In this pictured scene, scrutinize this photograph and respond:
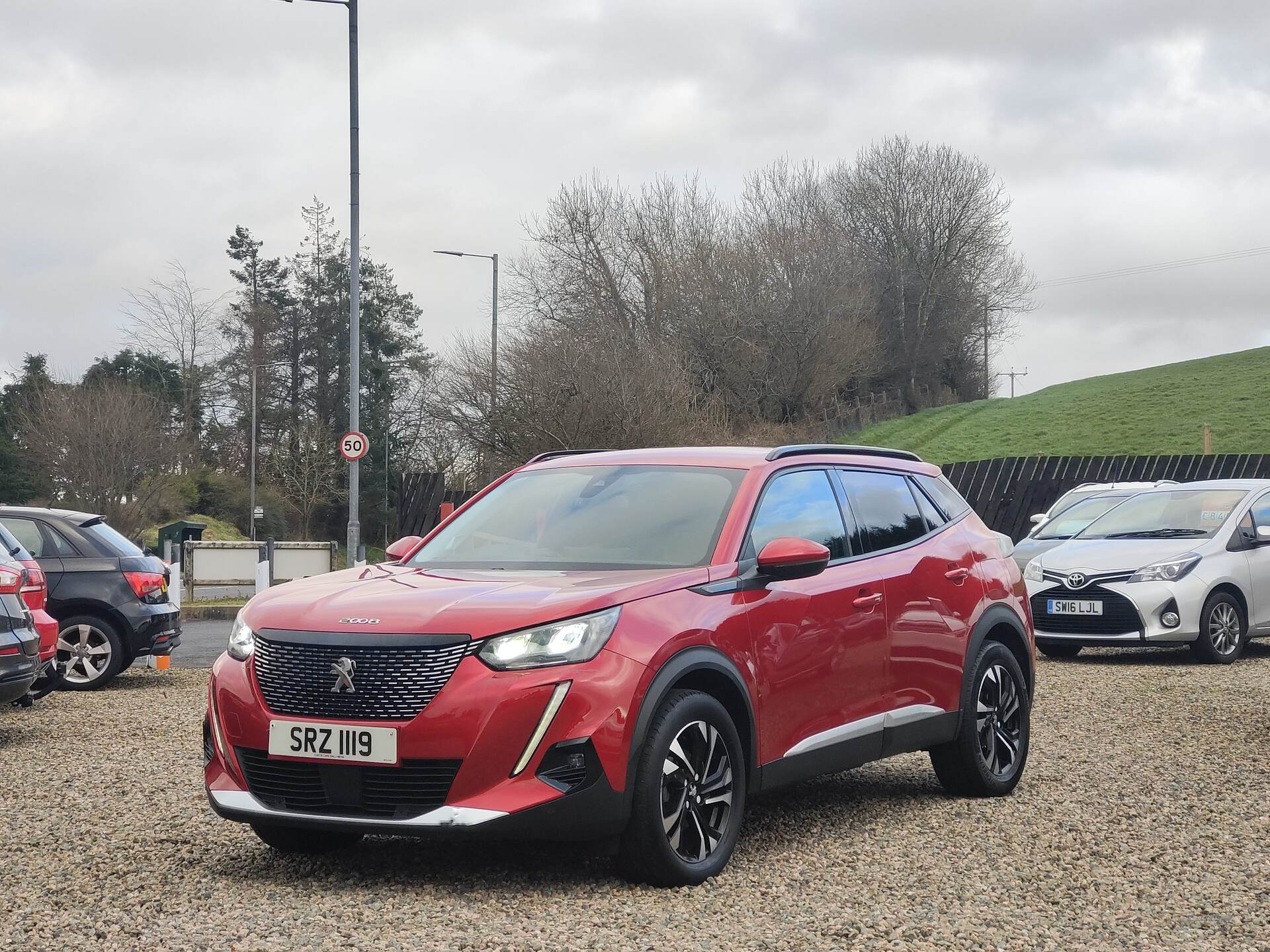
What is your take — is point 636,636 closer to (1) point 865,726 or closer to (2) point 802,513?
(2) point 802,513

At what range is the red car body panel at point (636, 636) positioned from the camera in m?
4.82

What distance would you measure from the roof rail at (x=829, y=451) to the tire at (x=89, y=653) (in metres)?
7.59

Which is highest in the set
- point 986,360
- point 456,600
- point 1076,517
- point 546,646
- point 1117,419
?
point 986,360

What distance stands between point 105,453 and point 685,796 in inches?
1825

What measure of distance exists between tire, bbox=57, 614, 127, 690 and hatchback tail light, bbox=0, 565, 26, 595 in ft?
12.3

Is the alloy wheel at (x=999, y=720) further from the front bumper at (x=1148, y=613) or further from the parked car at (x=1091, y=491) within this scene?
the parked car at (x=1091, y=491)

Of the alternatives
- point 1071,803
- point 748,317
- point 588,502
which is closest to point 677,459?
point 588,502

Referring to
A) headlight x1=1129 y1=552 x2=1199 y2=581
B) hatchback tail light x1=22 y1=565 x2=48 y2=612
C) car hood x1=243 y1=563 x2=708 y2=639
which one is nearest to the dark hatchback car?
hatchback tail light x1=22 y1=565 x2=48 y2=612

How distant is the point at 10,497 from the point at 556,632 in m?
49.2

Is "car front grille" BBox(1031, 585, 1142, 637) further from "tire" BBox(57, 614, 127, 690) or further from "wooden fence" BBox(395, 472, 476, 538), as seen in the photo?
"wooden fence" BBox(395, 472, 476, 538)

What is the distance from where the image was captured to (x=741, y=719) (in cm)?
551

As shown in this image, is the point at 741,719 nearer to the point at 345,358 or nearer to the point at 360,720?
the point at 360,720

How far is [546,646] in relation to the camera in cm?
491

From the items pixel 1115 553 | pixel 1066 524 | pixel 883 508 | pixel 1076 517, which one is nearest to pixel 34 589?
pixel 883 508
